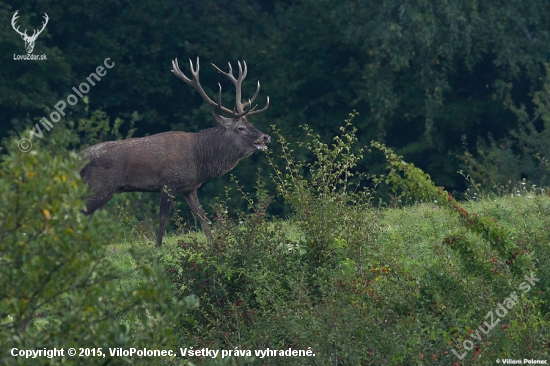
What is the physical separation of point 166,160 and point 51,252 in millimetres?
7696

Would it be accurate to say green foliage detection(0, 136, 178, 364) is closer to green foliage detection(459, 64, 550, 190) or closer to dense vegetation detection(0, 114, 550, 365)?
dense vegetation detection(0, 114, 550, 365)

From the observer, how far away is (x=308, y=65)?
24.5 m

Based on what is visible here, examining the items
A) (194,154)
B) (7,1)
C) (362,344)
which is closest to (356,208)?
(362,344)

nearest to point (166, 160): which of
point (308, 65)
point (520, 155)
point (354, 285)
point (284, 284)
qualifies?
point (284, 284)

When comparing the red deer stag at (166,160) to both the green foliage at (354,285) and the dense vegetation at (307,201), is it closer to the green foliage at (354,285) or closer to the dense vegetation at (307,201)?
the dense vegetation at (307,201)

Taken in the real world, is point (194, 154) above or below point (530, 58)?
below

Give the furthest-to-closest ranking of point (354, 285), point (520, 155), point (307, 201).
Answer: point (520, 155)
point (307, 201)
point (354, 285)

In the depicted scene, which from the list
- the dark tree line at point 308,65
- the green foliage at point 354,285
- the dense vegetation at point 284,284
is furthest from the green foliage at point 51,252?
the dark tree line at point 308,65

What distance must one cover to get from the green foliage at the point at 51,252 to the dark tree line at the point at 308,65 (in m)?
16.2

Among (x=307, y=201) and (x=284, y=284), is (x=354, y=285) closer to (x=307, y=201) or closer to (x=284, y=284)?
(x=284, y=284)

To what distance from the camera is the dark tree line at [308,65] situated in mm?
21141

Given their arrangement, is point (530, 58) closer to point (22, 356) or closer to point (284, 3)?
point (284, 3)

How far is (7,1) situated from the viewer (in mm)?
23734

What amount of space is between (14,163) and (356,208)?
5.07m
